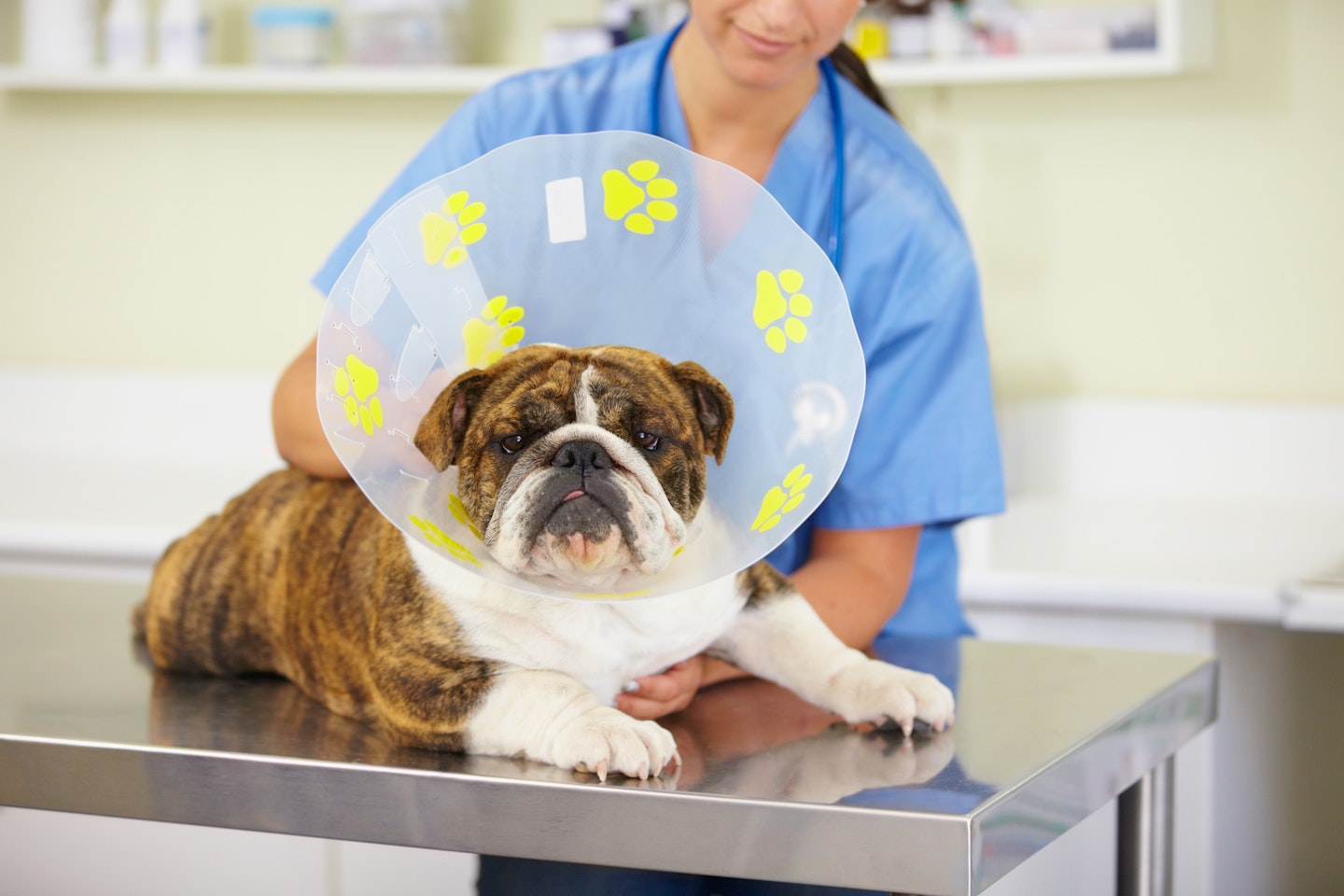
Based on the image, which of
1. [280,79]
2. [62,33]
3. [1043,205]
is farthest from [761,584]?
[62,33]

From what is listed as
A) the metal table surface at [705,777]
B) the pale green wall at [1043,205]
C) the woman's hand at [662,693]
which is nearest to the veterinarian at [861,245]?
the metal table surface at [705,777]

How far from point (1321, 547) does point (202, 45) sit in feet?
6.04

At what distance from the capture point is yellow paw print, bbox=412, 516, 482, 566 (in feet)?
2.55

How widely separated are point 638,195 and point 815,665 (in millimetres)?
306

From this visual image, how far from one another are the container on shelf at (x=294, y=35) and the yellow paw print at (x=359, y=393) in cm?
176

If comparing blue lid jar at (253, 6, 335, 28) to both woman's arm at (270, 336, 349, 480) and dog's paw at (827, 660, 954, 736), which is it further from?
dog's paw at (827, 660, 954, 736)

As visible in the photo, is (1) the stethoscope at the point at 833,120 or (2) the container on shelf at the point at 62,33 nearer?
(1) the stethoscope at the point at 833,120

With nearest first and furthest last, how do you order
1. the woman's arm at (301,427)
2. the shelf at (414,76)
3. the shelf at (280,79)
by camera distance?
the woman's arm at (301,427)
the shelf at (414,76)
the shelf at (280,79)

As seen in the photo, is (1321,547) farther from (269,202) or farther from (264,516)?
(269,202)

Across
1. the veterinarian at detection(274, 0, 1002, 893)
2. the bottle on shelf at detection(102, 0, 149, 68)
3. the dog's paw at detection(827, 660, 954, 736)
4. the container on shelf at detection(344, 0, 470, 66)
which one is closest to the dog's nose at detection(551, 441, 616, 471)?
the dog's paw at detection(827, 660, 954, 736)

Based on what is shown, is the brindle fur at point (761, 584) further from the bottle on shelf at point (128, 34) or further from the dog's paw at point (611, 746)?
the bottle on shelf at point (128, 34)

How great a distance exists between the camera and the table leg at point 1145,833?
40.3 inches

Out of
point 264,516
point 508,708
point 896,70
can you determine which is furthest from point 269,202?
point 508,708

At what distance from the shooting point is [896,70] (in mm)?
2158
